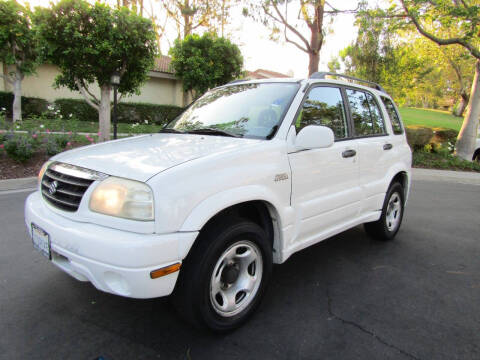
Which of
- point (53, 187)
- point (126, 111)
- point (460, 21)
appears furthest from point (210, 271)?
point (126, 111)

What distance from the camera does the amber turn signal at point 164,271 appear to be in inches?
72.8

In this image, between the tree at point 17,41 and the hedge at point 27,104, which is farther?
the hedge at point 27,104

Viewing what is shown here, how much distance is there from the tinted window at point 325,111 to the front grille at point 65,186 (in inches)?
65.8

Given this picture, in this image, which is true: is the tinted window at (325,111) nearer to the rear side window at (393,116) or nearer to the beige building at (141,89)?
the rear side window at (393,116)

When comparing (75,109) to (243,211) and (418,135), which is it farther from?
→ (243,211)

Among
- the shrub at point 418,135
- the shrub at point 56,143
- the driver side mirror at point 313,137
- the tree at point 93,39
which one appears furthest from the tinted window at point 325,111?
the shrub at point 418,135

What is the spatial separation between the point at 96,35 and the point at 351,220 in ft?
26.3

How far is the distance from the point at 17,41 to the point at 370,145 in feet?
49.4

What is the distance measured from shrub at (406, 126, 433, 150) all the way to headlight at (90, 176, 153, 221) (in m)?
13.5

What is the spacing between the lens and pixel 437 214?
570 centimetres

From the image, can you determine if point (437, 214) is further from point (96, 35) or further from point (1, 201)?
point (96, 35)

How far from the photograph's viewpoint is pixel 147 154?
90.2 inches

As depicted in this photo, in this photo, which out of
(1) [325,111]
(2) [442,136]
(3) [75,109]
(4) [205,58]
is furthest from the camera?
(3) [75,109]

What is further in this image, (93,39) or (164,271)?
(93,39)
